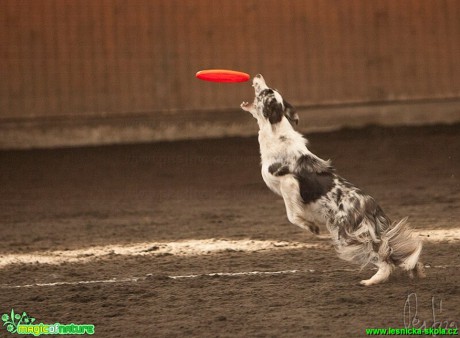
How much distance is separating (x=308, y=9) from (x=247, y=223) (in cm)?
634

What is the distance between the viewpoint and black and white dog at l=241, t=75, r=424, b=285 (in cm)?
722

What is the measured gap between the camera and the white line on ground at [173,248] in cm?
950

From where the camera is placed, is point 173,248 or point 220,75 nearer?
point 220,75

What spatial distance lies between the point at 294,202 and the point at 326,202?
295 millimetres

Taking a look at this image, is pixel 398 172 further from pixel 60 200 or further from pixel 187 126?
pixel 60 200

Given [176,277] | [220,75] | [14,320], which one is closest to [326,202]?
[176,277]

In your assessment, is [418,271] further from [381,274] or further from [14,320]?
[14,320]

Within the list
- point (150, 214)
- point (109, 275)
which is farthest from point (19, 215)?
point (109, 275)

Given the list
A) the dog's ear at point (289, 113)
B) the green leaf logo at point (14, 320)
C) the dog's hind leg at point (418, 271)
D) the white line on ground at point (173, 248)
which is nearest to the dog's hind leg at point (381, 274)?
the dog's hind leg at point (418, 271)

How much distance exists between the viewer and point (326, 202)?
737 cm

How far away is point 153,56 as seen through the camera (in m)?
16.2

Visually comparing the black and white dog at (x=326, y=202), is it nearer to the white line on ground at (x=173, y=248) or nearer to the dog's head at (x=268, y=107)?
the dog's head at (x=268, y=107)

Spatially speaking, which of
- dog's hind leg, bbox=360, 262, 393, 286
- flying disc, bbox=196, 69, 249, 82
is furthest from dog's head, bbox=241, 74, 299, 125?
dog's hind leg, bbox=360, 262, 393, 286

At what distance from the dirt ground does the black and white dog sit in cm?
30
